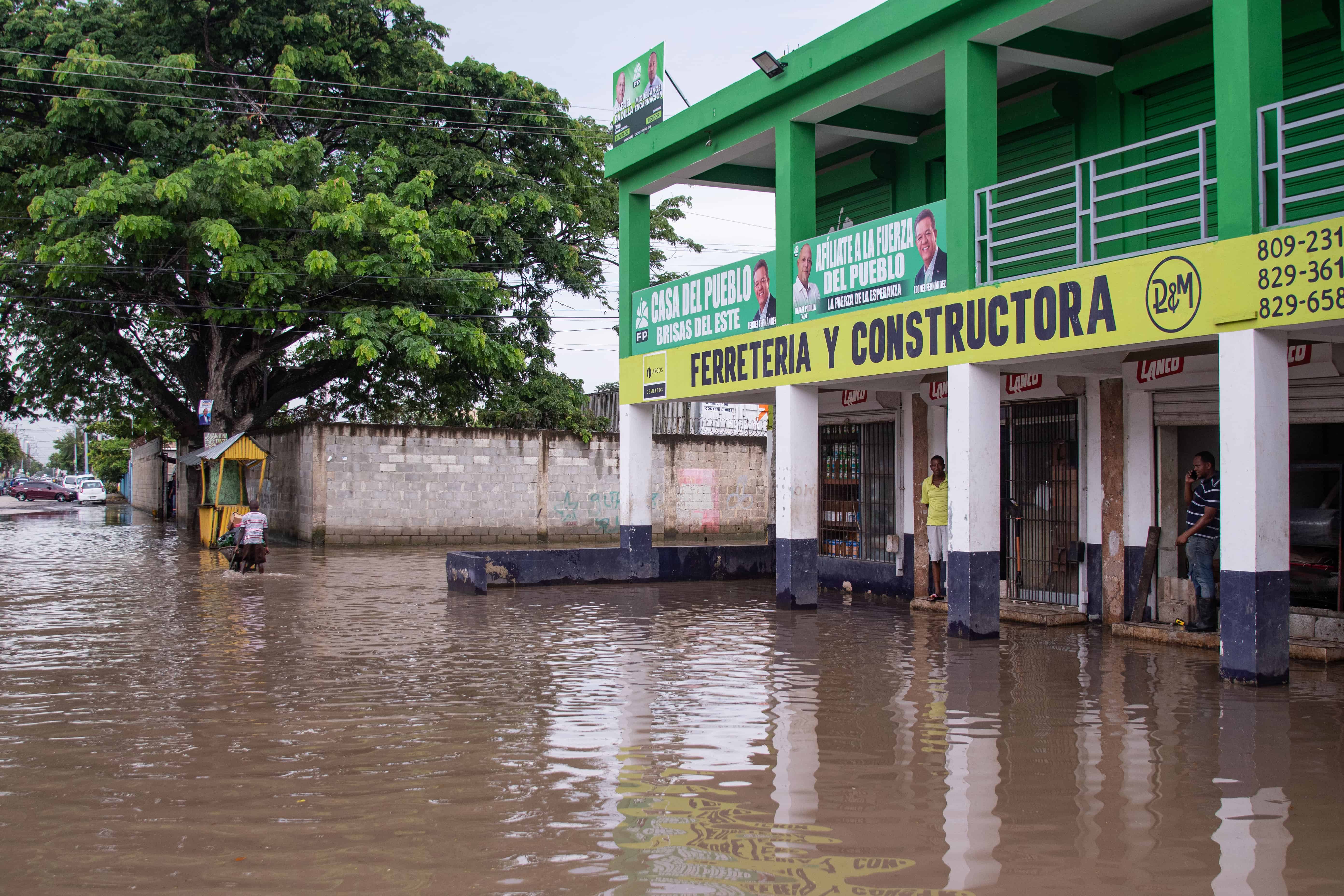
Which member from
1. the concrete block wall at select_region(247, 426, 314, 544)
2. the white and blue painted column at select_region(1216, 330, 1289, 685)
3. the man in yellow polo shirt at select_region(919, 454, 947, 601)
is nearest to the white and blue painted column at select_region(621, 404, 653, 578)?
the man in yellow polo shirt at select_region(919, 454, 947, 601)

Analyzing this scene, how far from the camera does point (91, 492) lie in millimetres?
53688

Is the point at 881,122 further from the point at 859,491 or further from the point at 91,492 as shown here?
the point at 91,492

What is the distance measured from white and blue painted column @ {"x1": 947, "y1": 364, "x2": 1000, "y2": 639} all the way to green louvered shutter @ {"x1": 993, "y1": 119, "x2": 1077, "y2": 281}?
80.5 inches

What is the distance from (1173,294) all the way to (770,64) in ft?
20.3

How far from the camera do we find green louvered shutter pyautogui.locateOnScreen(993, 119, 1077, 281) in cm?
1241

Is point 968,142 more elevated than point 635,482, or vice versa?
point 968,142

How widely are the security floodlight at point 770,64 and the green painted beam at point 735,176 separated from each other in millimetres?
3251

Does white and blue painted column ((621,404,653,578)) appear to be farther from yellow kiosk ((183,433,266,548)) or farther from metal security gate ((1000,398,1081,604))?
yellow kiosk ((183,433,266,548))

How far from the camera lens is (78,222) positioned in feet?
73.2

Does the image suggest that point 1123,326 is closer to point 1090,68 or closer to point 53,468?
point 1090,68

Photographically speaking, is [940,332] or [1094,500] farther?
[1094,500]

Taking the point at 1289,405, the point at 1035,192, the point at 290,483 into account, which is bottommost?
the point at 290,483

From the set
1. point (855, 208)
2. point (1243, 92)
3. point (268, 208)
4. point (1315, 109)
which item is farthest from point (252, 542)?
point (1315, 109)

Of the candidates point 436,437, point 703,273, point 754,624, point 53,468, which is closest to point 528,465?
point 436,437
